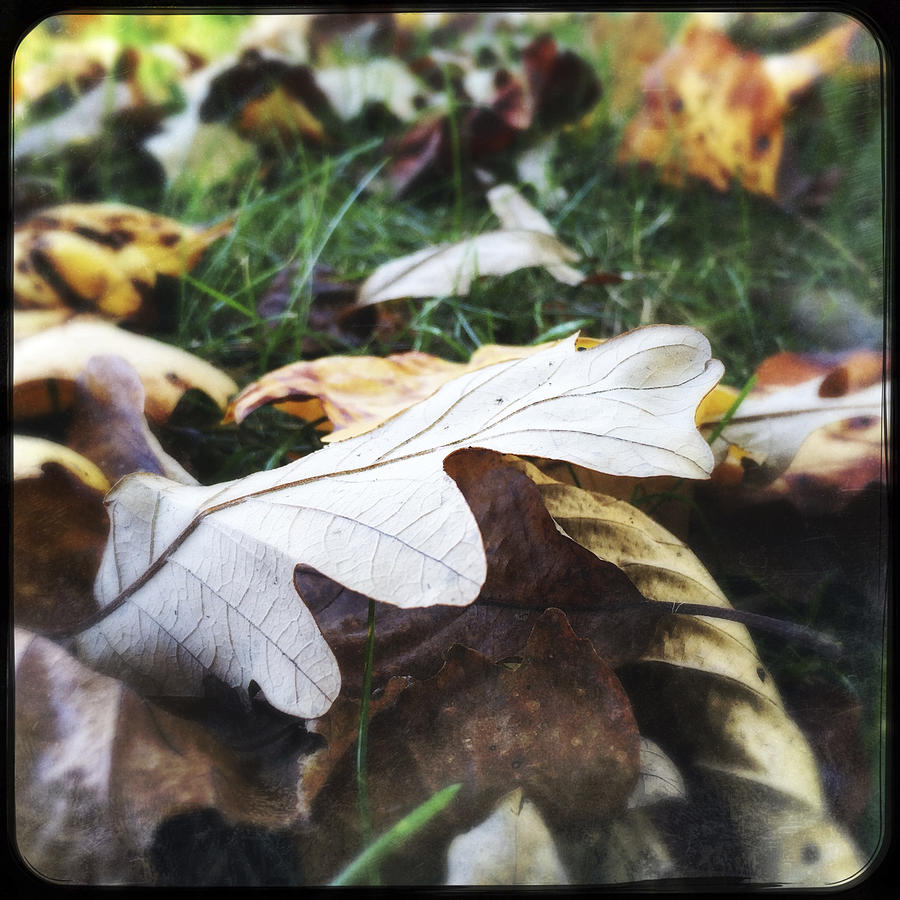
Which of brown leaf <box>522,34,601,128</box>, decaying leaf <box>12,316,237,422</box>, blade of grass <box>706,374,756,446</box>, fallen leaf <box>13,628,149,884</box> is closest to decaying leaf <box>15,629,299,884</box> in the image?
fallen leaf <box>13,628,149,884</box>

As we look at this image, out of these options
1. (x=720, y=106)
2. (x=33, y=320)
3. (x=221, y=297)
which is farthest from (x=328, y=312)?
(x=720, y=106)

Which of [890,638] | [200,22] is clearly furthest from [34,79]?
[890,638]

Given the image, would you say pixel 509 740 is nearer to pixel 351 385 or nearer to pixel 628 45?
pixel 351 385

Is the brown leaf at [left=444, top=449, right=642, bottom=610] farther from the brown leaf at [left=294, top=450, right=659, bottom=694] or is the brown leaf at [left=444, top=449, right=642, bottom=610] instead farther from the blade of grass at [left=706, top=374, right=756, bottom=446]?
the blade of grass at [left=706, top=374, right=756, bottom=446]

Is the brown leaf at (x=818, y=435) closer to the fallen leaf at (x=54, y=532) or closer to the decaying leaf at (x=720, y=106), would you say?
the decaying leaf at (x=720, y=106)

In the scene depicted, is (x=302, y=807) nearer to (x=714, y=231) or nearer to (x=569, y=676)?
(x=569, y=676)

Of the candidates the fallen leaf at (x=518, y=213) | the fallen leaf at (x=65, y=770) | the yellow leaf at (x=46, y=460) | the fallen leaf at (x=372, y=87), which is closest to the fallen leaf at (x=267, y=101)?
the fallen leaf at (x=372, y=87)

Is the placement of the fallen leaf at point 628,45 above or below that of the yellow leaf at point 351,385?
above
